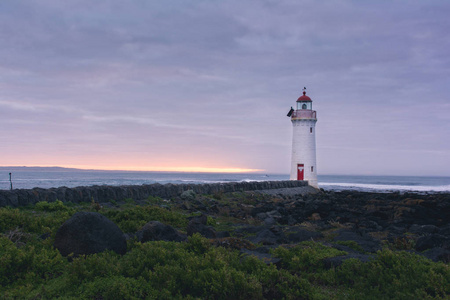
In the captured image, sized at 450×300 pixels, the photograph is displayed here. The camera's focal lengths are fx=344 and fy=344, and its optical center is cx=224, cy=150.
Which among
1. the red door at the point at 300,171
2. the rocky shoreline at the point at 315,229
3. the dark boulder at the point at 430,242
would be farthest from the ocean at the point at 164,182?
the dark boulder at the point at 430,242

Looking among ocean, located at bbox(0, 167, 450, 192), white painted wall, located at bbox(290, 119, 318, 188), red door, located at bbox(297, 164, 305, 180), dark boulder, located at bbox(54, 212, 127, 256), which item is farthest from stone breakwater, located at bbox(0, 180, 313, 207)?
ocean, located at bbox(0, 167, 450, 192)

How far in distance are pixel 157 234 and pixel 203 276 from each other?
2742mm

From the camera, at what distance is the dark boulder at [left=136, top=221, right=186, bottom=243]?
7461mm

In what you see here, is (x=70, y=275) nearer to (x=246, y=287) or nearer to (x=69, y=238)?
(x=69, y=238)

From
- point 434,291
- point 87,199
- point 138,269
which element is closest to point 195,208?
point 87,199

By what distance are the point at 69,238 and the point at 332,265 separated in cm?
480

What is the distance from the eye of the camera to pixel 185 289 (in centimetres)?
512

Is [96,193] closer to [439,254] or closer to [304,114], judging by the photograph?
[439,254]

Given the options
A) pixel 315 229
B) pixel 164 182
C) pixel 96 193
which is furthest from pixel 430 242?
pixel 164 182

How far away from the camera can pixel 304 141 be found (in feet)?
107

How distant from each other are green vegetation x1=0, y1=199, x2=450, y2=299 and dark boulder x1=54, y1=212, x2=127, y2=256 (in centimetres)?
23

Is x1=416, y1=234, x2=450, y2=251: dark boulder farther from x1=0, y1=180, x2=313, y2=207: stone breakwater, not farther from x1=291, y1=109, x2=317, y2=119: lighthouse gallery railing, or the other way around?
x1=291, y1=109, x2=317, y2=119: lighthouse gallery railing

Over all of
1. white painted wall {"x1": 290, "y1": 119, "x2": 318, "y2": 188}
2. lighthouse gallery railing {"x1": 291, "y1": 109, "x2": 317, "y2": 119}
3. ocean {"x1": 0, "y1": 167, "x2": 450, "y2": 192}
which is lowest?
ocean {"x1": 0, "y1": 167, "x2": 450, "y2": 192}

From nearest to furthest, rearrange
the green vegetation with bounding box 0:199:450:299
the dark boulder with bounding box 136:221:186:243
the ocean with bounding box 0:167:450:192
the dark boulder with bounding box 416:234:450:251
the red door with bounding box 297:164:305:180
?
the green vegetation with bounding box 0:199:450:299, the dark boulder with bounding box 136:221:186:243, the dark boulder with bounding box 416:234:450:251, the red door with bounding box 297:164:305:180, the ocean with bounding box 0:167:450:192
